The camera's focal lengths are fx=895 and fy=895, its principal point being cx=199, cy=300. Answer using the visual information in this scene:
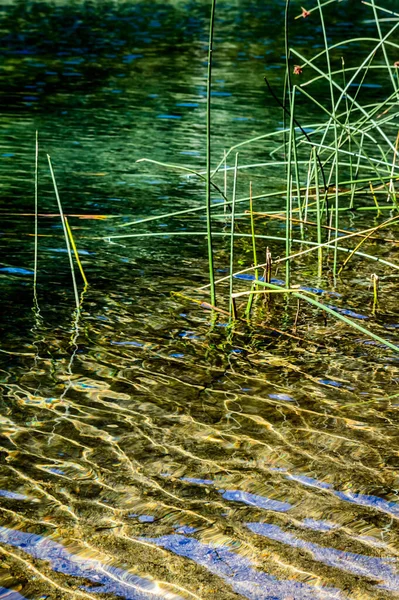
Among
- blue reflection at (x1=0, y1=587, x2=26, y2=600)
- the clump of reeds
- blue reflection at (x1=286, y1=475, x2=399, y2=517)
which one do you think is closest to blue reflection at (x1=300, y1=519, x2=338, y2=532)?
blue reflection at (x1=286, y1=475, x2=399, y2=517)

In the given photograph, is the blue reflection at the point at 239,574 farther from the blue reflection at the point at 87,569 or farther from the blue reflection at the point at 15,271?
the blue reflection at the point at 15,271

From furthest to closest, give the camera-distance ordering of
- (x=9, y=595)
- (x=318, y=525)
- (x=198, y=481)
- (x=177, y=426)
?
(x=177, y=426), (x=198, y=481), (x=318, y=525), (x=9, y=595)

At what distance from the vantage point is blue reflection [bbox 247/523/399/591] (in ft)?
8.53

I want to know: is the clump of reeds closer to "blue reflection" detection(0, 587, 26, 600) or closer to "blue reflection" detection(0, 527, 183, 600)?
"blue reflection" detection(0, 527, 183, 600)

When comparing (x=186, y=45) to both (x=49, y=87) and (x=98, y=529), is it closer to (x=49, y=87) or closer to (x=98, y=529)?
(x=49, y=87)

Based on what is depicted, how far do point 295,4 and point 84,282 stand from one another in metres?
27.1

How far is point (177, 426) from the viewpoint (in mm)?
3553

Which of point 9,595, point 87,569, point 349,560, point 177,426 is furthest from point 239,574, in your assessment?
point 177,426

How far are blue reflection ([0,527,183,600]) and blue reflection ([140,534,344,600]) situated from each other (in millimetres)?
174

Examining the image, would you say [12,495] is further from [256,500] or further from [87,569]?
[256,500]

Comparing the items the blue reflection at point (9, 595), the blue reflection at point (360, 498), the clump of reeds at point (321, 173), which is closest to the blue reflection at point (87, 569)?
the blue reflection at point (9, 595)

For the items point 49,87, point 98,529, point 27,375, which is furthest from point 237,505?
point 49,87

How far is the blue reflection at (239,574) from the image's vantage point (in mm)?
2523

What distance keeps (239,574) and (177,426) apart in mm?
1000
